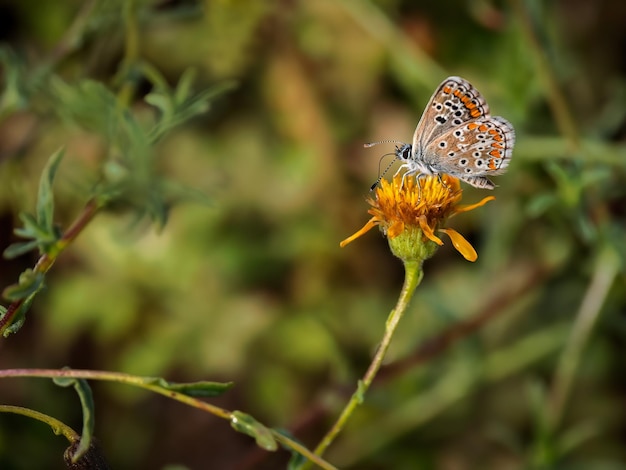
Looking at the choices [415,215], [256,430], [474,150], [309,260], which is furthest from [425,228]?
[309,260]

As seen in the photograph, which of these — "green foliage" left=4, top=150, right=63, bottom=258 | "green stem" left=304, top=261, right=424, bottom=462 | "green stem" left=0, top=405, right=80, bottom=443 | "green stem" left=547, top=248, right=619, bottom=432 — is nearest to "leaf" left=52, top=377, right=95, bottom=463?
"green stem" left=0, top=405, right=80, bottom=443

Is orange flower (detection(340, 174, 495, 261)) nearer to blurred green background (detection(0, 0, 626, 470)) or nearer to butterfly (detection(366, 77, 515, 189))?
butterfly (detection(366, 77, 515, 189))

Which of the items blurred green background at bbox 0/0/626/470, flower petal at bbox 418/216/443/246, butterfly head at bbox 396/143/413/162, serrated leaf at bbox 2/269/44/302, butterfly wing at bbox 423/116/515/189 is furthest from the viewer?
blurred green background at bbox 0/0/626/470

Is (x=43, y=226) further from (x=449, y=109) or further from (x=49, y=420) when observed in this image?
(x=449, y=109)

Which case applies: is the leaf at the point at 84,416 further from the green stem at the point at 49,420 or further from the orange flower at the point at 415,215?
the orange flower at the point at 415,215

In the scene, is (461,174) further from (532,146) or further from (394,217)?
(532,146)

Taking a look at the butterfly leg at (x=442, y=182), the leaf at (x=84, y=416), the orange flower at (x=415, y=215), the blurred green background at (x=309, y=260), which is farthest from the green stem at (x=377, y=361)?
the blurred green background at (x=309, y=260)
